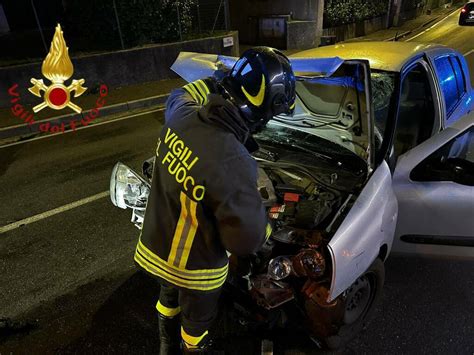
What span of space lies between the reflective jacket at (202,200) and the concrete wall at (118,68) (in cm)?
818

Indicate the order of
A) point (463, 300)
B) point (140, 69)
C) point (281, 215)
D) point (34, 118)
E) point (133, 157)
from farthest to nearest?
point (140, 69), point (34, 118), point (133, 157), point (463, 300), point (281, 215)

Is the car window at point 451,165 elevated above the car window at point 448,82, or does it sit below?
below

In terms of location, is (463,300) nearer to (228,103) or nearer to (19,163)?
(228,103)

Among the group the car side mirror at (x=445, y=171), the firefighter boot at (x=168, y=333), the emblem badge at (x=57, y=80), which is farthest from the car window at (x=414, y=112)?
the emblem badge at (x=57, y=80)

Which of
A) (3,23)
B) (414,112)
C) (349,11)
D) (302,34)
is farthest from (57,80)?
(349,11)

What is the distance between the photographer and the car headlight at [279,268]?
2.17 m

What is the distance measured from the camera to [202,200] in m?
1.57

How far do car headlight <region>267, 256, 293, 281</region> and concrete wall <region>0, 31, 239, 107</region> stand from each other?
8.42 meters

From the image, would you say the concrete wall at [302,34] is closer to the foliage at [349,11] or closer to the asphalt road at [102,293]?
the foliage at [349,11]

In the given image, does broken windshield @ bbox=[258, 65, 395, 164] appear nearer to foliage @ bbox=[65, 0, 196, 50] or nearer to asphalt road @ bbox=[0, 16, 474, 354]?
asphalt road @ bbox=[0, 16, 474, 354]

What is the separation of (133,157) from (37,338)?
3258 millimetres

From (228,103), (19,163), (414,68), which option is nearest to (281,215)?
(228,103)

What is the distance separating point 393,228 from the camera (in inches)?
97.5

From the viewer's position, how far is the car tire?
7.75 feet
